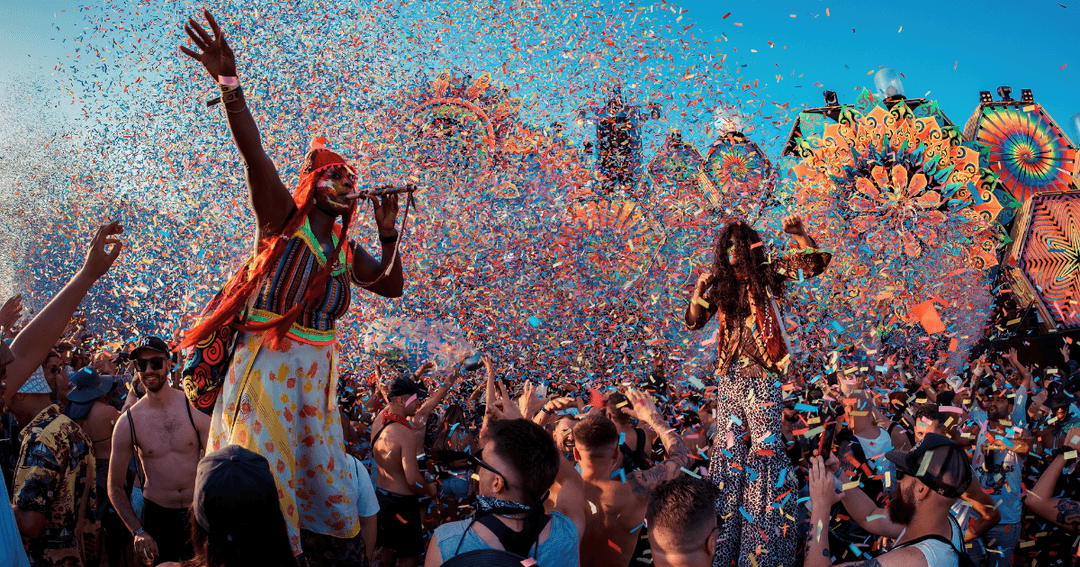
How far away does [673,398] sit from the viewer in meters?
9.91

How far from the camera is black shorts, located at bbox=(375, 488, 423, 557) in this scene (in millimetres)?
5473

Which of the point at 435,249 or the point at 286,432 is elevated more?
the point at 435,249

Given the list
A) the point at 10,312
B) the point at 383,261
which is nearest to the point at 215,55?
the point at 383,261

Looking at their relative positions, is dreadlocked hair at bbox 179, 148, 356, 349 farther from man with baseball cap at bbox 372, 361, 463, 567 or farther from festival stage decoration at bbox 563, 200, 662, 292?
festival stage decoration at bbox 563, 200, 662, 292

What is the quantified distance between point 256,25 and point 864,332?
1449 centimetres

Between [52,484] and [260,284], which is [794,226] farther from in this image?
[52,484]

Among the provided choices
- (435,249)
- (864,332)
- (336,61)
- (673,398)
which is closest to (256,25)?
(336,61)

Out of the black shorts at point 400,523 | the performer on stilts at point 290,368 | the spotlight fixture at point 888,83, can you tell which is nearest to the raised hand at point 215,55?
the performer on stilts at point 290,368

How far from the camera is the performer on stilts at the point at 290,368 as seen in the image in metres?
2.78

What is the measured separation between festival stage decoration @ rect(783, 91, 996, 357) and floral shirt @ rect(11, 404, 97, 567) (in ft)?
36.3

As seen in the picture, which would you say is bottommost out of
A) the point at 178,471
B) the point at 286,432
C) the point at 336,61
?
the point at 178,471

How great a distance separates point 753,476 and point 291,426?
253cm

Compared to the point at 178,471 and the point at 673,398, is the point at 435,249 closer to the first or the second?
the point at 673,398

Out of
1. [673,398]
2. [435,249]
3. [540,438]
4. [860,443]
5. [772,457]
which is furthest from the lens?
[435,249]
